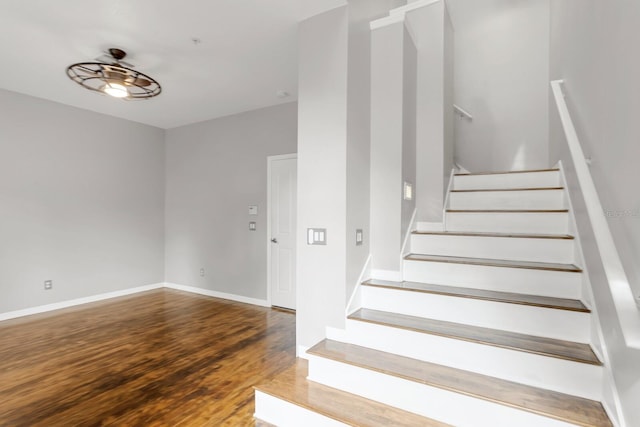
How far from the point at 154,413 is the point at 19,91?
449cm

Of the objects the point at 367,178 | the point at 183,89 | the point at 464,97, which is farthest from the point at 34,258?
the point at 464,97

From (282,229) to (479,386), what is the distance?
335 cm

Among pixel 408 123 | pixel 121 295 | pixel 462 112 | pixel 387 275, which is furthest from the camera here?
pixel 121 295

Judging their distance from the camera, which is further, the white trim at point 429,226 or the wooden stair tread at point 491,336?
the white trim at point 429,226

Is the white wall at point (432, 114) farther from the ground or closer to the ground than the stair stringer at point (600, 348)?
farther from the ground

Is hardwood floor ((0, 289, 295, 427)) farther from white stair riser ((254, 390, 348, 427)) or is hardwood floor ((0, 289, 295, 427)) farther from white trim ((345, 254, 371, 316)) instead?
white trim ((345, 254, 371, 316))

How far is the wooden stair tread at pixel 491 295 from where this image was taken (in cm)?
181

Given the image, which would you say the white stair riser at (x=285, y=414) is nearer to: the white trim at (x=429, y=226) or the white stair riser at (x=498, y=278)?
the white stair riser at (x=498, y=278)

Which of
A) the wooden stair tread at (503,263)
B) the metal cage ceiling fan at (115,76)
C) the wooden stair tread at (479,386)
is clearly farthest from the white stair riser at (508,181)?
the metal cage ceiling fan at (115,76)

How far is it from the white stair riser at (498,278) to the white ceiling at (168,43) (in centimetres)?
216

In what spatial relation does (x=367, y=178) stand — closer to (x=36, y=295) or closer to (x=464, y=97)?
(x=464, y=97)

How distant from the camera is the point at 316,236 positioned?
237cm

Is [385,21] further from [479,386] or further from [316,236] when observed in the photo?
[479,386]

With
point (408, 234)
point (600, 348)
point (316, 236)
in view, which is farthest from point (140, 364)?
point (600, 348)
